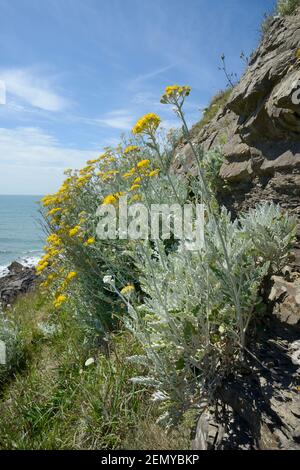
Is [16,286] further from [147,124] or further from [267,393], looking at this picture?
[267,393]

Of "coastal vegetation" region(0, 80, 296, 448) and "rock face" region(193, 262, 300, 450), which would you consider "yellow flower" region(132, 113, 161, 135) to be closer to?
"coastal vegetation" region(0, 80, 296, 448)

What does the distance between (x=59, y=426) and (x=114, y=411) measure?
567 millimetres

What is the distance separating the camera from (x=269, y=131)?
3484 millimetres

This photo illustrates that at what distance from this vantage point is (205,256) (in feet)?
7.52

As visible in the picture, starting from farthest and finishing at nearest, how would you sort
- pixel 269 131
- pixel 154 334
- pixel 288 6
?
pixel 288 6
pixel 269 131
pixel 154 334

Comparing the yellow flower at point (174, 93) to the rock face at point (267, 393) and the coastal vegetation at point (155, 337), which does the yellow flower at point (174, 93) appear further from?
the rock face at point (267, 393)

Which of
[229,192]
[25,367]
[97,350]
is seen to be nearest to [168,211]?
[229,192]

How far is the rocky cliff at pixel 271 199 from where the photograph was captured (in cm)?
185

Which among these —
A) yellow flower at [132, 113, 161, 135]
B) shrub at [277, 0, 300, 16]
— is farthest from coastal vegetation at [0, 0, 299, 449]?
shrub at [277, 0, 300, 16]

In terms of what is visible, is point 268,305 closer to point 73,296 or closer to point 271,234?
point 271,234

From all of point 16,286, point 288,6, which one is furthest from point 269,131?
point 16,286

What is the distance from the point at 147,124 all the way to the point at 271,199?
1964 millimetres

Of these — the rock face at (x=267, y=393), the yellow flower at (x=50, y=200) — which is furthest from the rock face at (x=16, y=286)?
the rock face at (x=267, y=393)

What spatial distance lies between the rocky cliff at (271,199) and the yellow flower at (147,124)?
0.35m
